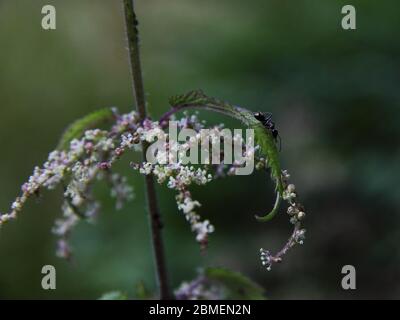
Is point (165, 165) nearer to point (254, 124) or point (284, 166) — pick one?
point (254, 124)

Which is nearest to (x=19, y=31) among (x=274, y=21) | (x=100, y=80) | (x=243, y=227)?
(x=100, y=80)

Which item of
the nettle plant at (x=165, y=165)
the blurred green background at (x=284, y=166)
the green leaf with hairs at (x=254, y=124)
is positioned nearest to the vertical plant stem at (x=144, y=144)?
the nettle plant at (x=165, y=165)

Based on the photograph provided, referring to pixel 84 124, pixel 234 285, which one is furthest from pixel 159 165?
pixel 234 285

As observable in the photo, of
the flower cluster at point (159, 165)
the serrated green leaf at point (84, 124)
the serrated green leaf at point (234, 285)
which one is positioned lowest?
the serrated green leaf at point (234, 285)

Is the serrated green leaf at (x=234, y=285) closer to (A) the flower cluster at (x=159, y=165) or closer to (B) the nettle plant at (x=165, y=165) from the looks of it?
(B) the nettle plant at (x=165, y=165)

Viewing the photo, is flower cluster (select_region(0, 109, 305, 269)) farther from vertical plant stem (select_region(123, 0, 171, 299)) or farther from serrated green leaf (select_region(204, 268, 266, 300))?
serrated green leaf (select_region(204, 268, 266, 300))
